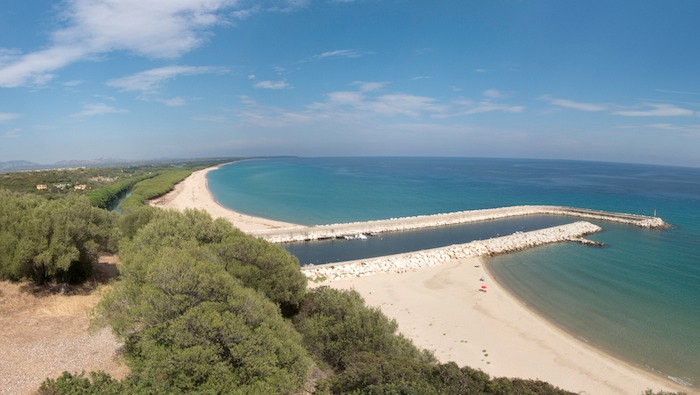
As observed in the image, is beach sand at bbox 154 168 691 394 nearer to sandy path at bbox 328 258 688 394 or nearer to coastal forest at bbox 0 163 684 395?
sandy path at bbox 328 258 688 394

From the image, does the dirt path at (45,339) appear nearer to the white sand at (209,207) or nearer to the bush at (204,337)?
the bush at (204,337)

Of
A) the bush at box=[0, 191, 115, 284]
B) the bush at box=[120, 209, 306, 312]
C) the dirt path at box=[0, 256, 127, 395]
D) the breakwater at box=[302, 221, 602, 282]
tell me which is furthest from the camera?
the breakwater at box=[302, 221, 602, 282]

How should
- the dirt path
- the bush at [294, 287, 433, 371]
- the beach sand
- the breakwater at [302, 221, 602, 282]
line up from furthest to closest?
the breakwater at [302, 221, 602, 282], the beach sand, the bush at [294, 287, 433, 371], the dirt path

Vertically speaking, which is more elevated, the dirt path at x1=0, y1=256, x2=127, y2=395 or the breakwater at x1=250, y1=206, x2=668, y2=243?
the dirt path at x1=0, y1=256, x2=127, y2=395

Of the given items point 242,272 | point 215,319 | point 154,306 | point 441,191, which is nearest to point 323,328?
point 242,272

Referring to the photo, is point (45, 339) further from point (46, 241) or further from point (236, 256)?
point (236, 256)

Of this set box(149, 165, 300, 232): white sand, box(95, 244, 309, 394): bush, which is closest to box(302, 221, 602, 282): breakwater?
box(149, 165, 300, 232): white sand
